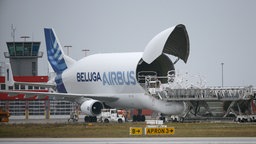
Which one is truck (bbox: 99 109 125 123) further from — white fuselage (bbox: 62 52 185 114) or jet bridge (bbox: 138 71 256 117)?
jet bridge (bbox: 138 71 256 117)

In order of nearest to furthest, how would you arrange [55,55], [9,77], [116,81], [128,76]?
[128,76]
[116,81]
[9,77]
[55,55]

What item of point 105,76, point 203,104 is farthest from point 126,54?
point 203,104

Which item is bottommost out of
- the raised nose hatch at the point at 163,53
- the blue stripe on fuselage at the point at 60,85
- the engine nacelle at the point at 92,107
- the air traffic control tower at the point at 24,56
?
the engine nacelle at the point at 92,107

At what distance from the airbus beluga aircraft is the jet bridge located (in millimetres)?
809

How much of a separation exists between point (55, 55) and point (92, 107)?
45.6 feet

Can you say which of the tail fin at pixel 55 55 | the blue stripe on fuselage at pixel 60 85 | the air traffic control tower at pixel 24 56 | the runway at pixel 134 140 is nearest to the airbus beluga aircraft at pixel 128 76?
the blue stripe on fuselage at pixel 60 85

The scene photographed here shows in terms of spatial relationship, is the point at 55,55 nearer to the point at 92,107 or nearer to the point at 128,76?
the point at 92,107

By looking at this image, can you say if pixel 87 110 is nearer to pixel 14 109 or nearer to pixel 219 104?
pixel 219 104

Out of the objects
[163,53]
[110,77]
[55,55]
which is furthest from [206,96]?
[55,55]

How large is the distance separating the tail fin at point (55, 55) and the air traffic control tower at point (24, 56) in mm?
44478

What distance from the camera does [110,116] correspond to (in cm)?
8506

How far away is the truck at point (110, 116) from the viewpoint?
8412 centimetres

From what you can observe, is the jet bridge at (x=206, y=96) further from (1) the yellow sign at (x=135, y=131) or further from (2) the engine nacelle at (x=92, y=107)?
(1) the yellow sign at (x=135, y=131)

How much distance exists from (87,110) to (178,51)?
10923 mm
